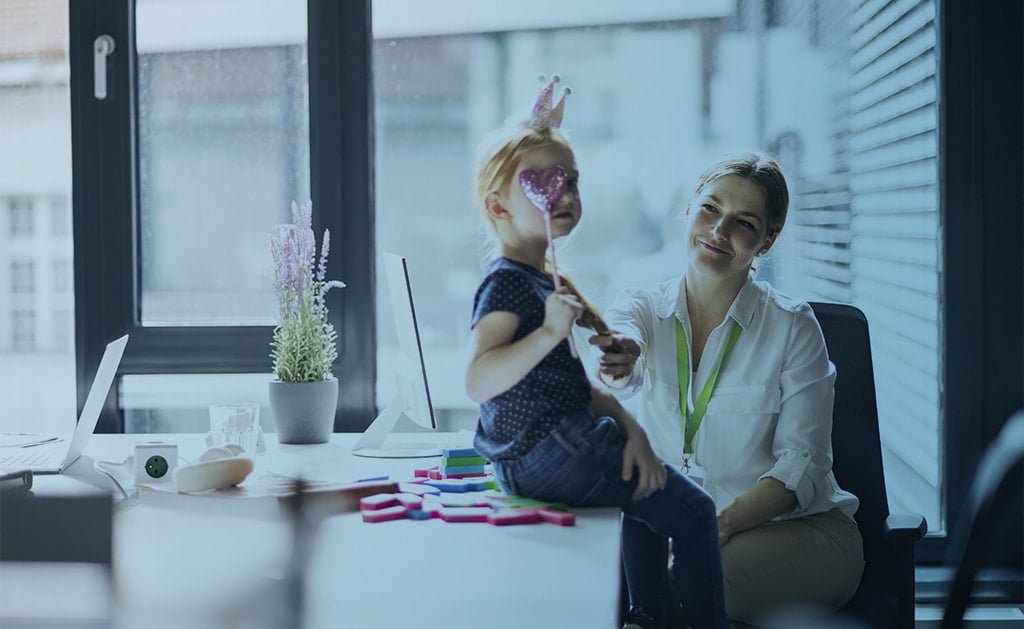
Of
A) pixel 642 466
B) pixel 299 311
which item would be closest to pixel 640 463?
pixel 642 466

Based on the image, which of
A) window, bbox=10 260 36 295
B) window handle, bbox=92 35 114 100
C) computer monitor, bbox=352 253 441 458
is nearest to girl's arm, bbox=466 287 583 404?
computer monitor, bbox=352 253 441 458

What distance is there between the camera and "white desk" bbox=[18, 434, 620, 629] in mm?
1031

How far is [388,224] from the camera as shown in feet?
8.44

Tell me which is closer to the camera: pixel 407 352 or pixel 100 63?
pixel 407 352

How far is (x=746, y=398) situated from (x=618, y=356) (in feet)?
1.42

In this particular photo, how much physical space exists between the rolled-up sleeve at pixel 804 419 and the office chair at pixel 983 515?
0.81 meters

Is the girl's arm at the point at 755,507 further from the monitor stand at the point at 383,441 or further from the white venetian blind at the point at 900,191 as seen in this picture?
the white venetian blind at the point at 900,191

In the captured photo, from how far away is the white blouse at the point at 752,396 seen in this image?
1813mm

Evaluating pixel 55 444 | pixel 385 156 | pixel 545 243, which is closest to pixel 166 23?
pixel 385 156

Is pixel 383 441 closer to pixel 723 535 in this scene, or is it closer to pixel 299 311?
pixel 299 311

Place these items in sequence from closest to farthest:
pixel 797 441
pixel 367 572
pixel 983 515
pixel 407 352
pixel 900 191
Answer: pixel 983 515 < pixel 367 572 < pixel 407 352 < pixel 797 441 < pixel 900 191

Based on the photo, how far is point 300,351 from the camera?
2238 millimetres

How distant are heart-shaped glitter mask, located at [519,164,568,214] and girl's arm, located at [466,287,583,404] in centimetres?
14

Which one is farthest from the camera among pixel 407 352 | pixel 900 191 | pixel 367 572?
pixel 900 191
